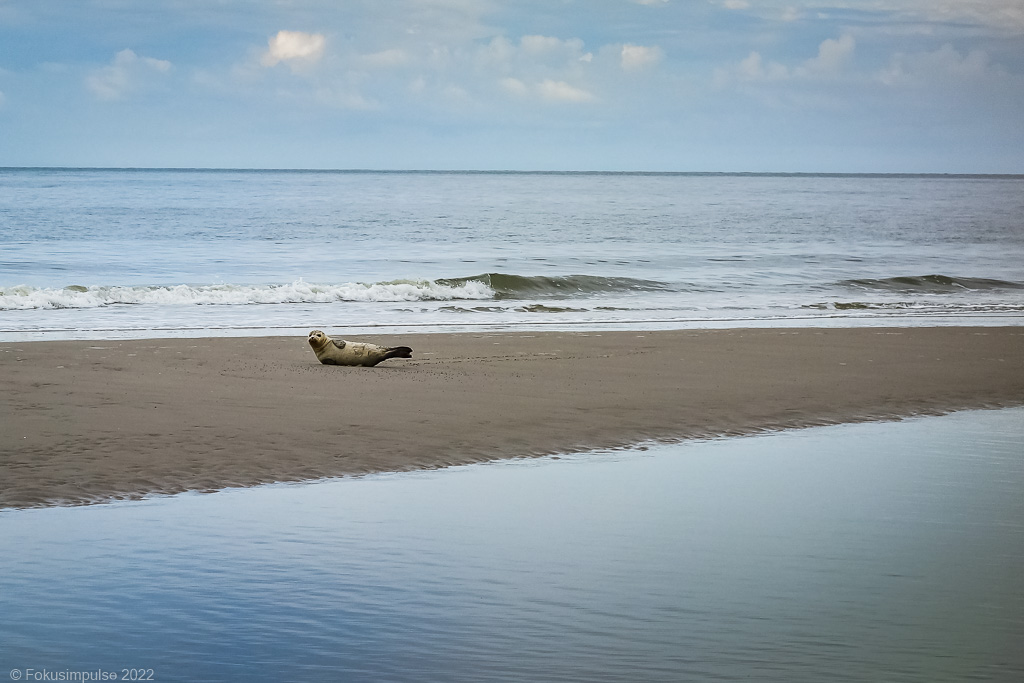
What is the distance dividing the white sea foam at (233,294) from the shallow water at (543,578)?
1627 centimetres

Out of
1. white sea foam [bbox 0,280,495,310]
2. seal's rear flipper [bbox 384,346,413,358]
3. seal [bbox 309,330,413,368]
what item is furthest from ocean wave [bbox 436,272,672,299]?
seal [bbox 309,330,413,368]

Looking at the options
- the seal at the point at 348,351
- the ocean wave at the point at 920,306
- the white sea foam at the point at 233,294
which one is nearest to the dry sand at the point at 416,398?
the seal at the point at 348,351

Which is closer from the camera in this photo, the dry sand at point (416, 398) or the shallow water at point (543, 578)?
the shallow water at point (543, 578)

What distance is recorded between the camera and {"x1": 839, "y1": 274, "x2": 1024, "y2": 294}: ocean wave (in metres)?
28.2

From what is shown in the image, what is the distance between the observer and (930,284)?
29.0m

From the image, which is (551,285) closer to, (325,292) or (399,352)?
(325,292)

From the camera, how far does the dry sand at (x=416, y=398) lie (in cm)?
767

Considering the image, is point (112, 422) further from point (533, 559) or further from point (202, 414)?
point (533, 559)

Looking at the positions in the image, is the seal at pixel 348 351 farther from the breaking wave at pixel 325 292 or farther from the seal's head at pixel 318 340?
the breaking wave at pixel 325 292

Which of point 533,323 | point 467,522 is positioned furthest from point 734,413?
point 533,323

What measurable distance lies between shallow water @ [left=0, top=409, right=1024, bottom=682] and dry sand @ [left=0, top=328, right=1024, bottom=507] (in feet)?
2.33

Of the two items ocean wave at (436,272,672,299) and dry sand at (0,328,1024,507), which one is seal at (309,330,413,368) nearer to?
dry sand at (0,328,1024,507)

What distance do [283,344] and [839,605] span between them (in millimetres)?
10683

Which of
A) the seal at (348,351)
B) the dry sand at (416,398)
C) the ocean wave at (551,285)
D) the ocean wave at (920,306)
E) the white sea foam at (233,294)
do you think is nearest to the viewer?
the dry sand at (416,398)
